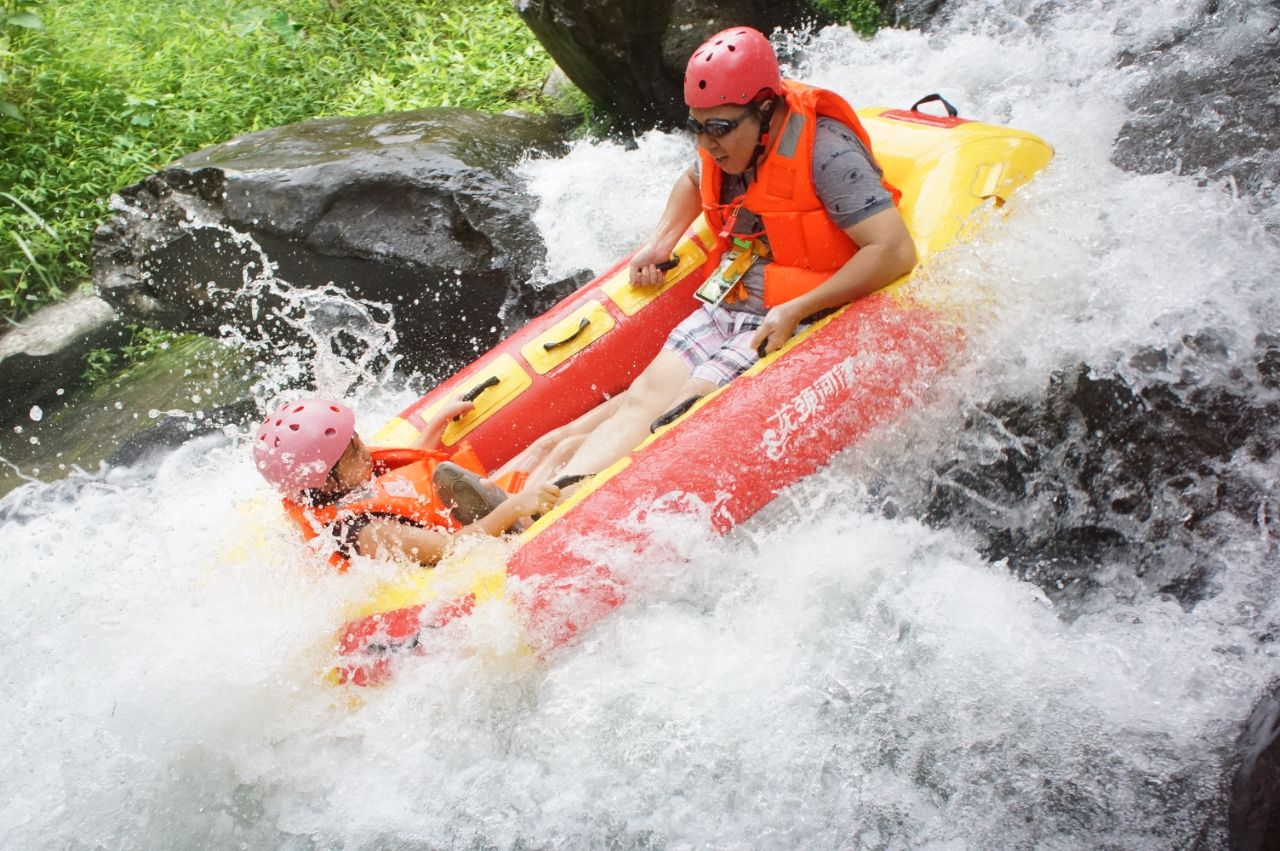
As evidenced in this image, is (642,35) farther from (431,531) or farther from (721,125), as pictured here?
(431,531)

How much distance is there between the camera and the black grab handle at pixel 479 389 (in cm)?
407

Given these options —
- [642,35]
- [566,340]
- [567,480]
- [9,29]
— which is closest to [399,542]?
[567,480]

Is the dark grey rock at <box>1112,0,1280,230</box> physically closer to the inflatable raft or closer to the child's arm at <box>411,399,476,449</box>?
the inflatable raft

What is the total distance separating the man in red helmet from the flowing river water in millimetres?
311

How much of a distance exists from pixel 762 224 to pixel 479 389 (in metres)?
1.17

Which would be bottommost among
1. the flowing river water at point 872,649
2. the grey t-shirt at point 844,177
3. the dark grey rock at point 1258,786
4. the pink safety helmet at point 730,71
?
the dark grey rock at point 1258,786

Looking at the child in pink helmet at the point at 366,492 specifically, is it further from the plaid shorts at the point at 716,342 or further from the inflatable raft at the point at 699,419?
the plaid shorts at the point at 716,342

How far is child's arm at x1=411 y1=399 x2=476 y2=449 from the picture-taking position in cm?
394

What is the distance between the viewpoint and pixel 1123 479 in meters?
3.37

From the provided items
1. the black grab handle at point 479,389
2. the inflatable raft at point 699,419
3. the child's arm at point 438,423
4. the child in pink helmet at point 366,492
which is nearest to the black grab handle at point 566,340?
the inflatable raft at point 699,419

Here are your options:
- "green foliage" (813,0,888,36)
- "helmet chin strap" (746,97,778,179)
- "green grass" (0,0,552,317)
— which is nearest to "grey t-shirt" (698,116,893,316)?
"helmet chin strap" (746,97,778,179)

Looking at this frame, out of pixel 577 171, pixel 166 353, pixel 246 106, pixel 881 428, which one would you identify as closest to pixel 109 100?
pixel 246 106

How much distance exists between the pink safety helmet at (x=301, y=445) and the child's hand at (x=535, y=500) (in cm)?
54

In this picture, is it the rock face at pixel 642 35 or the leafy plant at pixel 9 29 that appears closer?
the rock face at pixel 642 35
